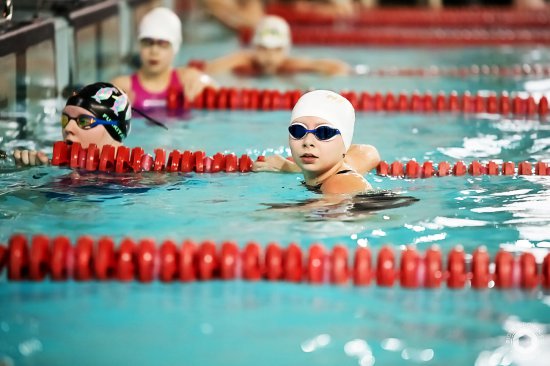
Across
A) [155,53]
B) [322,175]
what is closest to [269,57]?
[155,53]

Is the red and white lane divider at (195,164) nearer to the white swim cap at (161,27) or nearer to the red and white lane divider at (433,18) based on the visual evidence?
the white swim cap at (161,27)

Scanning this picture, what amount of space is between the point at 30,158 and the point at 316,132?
1.80 meters

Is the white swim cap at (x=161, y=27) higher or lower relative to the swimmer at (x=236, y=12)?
lower

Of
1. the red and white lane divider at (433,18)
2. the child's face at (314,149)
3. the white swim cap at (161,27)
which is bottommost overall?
the child's face at (314,149)

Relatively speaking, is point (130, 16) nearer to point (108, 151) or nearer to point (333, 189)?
point (108, 151)

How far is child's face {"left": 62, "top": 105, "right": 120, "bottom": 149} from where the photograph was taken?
5573mm

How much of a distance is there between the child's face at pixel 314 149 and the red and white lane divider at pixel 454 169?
28.6 inches

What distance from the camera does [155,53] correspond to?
24.4 ft

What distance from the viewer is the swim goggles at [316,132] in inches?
A: 187

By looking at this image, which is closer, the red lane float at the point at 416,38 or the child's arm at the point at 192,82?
the child's arm at the point at 192,82

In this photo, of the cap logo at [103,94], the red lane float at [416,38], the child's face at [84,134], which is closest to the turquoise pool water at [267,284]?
the child's face at [84,134]

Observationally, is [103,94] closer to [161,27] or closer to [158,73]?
[161,27]

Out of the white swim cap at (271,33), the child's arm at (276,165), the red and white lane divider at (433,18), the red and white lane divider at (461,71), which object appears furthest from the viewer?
the red and white lane divider at (433,18)

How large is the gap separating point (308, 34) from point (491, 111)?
17.9 feet
